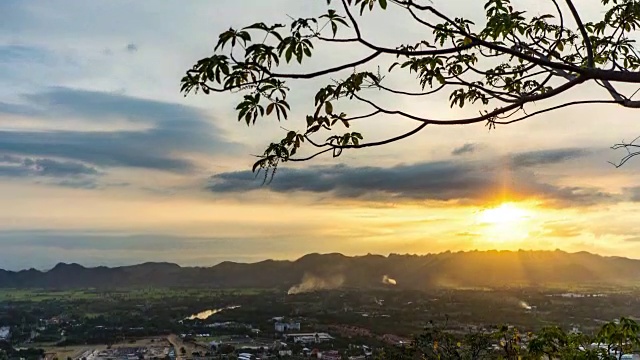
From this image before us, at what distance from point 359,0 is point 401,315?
77.9 ft

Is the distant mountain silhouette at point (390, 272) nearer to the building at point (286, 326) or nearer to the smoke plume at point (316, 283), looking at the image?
the smoke plume at point (316, 283)

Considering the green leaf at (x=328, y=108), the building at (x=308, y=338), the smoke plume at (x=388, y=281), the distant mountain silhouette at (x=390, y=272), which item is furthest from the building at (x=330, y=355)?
the smoke plume at (x=388, y=281)

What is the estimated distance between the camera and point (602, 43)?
3.04 metres

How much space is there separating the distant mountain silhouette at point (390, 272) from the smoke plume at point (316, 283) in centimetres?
14

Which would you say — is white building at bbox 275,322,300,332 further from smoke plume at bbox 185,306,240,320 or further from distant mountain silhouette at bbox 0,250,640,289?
distant mountain silhouette at bbox 0,250,640,289

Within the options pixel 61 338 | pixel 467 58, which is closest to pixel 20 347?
pixel 61 338

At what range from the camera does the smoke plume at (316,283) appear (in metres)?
47.8

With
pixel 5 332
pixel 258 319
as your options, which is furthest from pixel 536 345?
pixel 5 332

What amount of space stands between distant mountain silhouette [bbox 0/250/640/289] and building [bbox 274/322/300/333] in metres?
15.0

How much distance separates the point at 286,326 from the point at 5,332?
1421cm

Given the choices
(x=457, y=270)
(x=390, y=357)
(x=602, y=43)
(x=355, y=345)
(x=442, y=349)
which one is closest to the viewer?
(x=602, y=43)

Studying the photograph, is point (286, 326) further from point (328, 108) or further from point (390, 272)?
point (328, 108)

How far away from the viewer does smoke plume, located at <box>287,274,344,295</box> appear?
157ft

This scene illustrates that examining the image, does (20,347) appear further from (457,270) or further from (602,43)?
(457,270)
